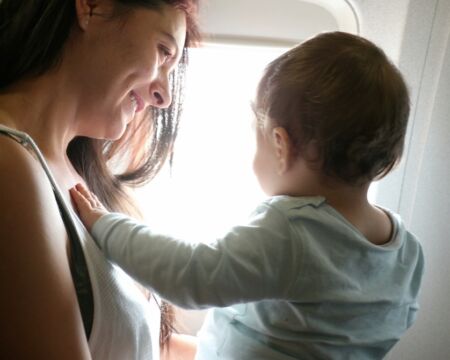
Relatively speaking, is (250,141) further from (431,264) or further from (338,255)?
(431,264)

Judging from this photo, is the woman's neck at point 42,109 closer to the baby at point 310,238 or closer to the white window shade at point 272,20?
the baby at point 310,238

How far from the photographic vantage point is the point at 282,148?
2.32ft

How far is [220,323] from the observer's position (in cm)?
78

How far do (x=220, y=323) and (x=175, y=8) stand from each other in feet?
1.85

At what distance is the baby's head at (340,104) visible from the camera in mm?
657

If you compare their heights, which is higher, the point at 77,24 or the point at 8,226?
the point at 77,24

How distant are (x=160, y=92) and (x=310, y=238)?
0.42 m

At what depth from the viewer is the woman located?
0.57 m

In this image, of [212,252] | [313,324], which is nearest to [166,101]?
[212,252]

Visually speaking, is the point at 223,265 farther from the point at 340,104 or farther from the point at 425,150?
the point at 425,150

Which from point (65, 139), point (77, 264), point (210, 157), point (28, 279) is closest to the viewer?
point (28, 279)

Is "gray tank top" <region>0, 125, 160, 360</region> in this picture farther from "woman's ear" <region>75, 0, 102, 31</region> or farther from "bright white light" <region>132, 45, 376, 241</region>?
"bright white light" <region>132, 45, 376, 241</region>

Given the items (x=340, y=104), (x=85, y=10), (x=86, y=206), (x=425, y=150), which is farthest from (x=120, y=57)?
(x=425, y=150)

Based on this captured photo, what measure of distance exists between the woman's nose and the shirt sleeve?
1.07ft
